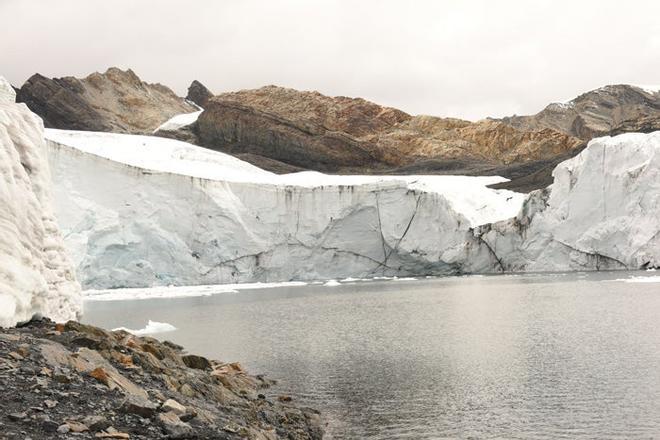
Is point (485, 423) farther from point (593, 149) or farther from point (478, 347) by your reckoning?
point (593, 149)

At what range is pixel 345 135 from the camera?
63.7 m

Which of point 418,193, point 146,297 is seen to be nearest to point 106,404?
point 146,297

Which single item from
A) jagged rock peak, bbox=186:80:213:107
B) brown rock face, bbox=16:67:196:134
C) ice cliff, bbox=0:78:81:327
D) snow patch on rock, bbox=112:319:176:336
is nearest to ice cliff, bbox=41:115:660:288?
snow patch on rock, bbox=112:319:176:336

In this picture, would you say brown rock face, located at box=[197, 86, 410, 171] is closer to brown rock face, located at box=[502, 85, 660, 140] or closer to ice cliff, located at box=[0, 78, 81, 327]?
brown rock face, located at box=[502, 85, 660, 140]

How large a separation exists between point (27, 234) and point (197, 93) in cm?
9167

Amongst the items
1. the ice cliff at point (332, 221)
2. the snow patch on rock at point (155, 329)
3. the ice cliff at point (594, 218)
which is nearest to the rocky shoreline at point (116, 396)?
the snow patch on rock at point (155, 329)

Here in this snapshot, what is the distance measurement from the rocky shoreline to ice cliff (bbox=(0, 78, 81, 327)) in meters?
0.38

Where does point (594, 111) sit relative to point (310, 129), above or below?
above

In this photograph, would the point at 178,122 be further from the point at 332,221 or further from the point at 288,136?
the point at 332,221

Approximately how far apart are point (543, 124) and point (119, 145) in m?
82.0

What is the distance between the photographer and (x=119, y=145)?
4200 centimetres

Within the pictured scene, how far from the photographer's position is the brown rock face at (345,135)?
62469 millimetres

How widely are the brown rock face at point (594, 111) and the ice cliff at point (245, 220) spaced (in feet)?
214

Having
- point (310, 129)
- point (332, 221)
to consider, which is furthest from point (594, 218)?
point (310, 129)
